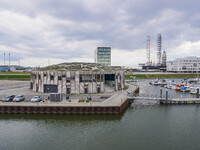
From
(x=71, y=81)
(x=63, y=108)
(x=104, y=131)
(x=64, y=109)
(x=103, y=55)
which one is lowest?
(x=104, y=131)

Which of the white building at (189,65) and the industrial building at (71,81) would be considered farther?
the white building at (189,65)

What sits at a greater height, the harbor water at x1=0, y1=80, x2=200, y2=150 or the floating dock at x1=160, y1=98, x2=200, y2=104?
the floating dock at x1=160, y1=98, x2=200, y2=104

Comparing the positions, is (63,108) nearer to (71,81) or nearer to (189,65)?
(71,81)

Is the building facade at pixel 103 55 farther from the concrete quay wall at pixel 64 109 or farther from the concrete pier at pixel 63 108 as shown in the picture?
the concrete quay wall at pixel 64 109

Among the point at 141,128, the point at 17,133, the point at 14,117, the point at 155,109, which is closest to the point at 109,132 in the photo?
the point at 141,128

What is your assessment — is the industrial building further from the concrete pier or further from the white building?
the white building

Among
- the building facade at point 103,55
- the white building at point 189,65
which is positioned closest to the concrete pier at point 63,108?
the building facade at point 103,55

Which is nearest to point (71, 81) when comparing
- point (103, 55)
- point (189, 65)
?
point (103, 55)

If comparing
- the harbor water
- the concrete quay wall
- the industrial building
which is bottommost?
the harbor water

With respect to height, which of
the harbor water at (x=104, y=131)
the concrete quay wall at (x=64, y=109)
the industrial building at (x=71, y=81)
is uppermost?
the industrial building at (x=71, y=81)

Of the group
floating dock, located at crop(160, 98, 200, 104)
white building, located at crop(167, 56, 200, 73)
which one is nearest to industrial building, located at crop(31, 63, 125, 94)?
floating dock, located at crop(160, 98, 200, 104)
